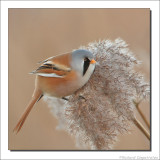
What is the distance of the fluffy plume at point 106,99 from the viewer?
1585mm

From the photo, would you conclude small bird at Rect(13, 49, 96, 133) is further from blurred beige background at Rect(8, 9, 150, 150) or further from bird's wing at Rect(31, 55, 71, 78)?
blurred beige background at Rect(8, 9, 150, 150)

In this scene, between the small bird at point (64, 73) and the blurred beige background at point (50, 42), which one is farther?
the blurred beige background at point (50, 42)

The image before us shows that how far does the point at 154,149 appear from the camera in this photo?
1879mm

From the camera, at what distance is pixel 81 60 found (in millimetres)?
1596

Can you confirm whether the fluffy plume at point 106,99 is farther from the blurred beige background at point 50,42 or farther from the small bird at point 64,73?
the blurred beige background at point 50,42

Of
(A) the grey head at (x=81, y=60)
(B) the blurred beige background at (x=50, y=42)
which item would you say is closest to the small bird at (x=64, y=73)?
(A) the grey head at (x=81, y=60)

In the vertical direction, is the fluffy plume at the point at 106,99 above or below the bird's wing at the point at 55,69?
below

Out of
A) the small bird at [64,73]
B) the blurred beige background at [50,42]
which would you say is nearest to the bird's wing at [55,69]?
the small bird at [64,73]

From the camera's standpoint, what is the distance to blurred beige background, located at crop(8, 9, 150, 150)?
222 centimetres

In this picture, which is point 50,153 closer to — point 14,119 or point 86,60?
point 14,119

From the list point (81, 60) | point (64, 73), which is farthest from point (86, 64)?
point (64, 73)

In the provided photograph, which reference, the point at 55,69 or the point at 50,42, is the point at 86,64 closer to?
the point at 55,69

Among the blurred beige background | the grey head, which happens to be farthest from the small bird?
the blurred beige background

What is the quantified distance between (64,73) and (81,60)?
146 millimetres
